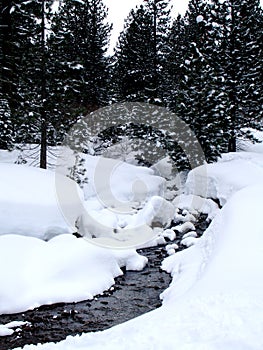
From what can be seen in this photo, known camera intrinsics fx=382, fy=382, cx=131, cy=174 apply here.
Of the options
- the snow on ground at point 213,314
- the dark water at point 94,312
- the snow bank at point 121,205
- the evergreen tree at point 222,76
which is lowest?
the snow bank at point 121,205

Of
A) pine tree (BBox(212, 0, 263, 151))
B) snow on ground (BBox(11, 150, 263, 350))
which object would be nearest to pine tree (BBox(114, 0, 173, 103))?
pine tree (BBox(212, 0, 263, 151))

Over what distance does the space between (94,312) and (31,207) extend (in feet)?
10.3

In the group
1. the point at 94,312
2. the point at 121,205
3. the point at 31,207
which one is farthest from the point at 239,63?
the point at 94,312

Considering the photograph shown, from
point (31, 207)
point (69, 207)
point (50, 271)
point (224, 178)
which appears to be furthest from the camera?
point (224, 178)

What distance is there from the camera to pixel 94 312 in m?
6.68

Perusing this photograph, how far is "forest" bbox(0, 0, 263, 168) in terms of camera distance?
1384 centimetres

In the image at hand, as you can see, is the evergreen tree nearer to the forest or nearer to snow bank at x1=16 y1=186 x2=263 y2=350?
the forest

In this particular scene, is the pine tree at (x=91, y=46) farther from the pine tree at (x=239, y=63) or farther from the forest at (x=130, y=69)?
the pine tree at (x=239, y=63)

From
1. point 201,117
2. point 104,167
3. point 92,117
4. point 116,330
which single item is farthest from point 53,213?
point 92,117

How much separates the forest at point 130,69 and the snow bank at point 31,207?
3.74m

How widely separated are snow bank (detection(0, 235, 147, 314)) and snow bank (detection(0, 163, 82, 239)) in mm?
510

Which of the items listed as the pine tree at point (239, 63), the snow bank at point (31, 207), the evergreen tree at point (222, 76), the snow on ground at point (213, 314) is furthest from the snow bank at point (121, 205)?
the pine tree at point (239, 63)

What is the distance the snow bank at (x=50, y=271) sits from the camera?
674 cm

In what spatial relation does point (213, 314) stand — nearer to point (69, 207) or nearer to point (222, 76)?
point (69, 207)
